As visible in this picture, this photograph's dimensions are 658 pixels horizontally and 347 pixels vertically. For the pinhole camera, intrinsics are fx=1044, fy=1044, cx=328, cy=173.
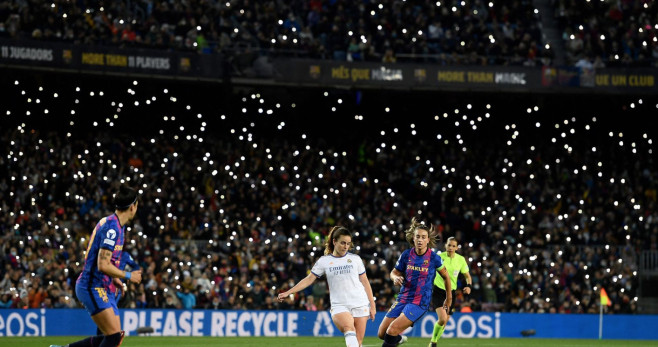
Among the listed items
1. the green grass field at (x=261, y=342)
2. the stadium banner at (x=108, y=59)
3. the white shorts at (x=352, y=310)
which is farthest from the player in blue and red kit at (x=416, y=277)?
the stadium banner at (x=108, y=59)

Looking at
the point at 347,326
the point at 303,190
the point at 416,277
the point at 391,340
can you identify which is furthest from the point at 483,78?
the point at 347,326

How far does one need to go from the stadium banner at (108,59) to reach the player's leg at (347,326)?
20.6m

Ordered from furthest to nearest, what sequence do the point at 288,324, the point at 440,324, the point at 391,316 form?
the point at 288,324, the point at 440,324, the point at 391,316

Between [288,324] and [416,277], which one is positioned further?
[288,324]

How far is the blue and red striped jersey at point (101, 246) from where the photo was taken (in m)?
10.6

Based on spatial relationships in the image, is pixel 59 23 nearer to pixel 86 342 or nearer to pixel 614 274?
pixel 614 274

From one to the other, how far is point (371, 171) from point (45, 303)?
1508 centimetres

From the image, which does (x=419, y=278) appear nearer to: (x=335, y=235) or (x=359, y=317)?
A: (x=359, y=317)

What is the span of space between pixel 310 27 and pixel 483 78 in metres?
6.23

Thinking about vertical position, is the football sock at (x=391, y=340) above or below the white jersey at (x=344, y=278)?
below

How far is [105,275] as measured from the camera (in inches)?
426

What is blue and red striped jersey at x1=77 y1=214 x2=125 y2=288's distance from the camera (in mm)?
10648

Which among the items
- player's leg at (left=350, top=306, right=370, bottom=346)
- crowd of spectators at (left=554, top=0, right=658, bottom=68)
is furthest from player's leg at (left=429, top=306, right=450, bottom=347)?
crowd of spectators at (left=554, top=0, right=658, bottom=68)

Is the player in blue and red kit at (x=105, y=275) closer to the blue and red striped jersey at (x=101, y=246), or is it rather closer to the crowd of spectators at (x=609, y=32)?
the blue and red striped jersey at (x=101, y=246)
